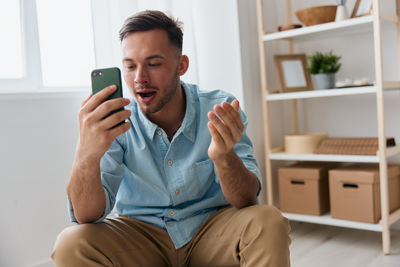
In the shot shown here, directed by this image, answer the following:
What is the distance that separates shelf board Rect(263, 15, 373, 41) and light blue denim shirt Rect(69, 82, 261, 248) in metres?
0.97

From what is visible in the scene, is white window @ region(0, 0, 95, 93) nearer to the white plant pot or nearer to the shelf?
the white plant pot

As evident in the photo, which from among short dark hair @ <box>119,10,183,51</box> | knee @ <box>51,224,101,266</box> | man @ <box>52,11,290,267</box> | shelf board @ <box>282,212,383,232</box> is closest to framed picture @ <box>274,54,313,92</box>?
shelf board @ <box>282,212,383,232</box>

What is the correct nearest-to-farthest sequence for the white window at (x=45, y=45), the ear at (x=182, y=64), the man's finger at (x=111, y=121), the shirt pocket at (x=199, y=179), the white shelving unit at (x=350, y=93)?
the man's finger at (x=111, y=121) < the shirt pocket at (x=199, y=179) < the ear at (x=182, y=64) < the white window at (x=45, y=45) < the white shelving unit at (x=350, y=93)

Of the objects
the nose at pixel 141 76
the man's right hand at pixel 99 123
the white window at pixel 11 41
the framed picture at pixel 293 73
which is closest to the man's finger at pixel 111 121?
the man's right hand at pixel 99 123

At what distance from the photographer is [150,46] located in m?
1.26

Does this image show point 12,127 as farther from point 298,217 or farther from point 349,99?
point 349,99

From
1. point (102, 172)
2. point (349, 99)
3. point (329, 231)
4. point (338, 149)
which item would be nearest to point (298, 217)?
point (329, 231)

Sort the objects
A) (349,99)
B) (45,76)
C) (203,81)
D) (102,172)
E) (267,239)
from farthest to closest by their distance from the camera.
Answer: (349,99), (203,81), (45,76), (102,172), (267,239)

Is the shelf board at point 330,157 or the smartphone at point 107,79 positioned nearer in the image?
the smartphone at point 107,79

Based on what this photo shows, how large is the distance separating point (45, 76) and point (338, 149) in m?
1.37

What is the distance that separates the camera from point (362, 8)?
6.68ft

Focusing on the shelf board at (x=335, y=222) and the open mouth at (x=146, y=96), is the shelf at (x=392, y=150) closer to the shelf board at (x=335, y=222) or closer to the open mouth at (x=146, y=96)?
the shelf board at (x=335, y=222)

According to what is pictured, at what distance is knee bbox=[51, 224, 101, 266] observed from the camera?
1033 millimetres

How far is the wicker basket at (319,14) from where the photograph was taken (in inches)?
81.4
